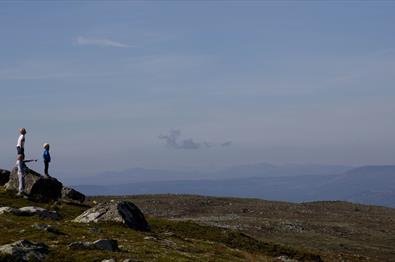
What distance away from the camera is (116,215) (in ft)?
155

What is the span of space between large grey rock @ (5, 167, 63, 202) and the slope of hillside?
90.2 feet

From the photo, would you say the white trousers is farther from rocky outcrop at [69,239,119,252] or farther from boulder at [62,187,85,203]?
rocky outcrop at [69,239,119,252]

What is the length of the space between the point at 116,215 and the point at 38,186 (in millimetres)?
12150

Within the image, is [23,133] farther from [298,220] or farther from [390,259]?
[298,220]

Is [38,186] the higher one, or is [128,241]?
[38,186]

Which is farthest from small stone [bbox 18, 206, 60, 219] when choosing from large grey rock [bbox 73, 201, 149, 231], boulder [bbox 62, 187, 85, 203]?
boulder [bbox 62, 187, 85, 203]

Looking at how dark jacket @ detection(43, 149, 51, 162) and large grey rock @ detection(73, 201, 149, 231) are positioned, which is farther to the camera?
dark jacket @ detection(43, 149, 51, 162)

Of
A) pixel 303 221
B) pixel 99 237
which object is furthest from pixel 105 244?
pixel 303 221

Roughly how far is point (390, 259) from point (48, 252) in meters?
55.1

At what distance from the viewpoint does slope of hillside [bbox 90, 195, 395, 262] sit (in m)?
78.9

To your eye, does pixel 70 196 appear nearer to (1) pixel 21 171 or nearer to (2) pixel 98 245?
(1) pixel 21 171

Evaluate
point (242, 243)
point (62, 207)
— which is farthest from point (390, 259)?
point (62, 207)

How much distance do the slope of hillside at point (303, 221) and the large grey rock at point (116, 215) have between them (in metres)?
20.6

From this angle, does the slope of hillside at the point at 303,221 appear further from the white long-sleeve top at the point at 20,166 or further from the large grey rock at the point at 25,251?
the large grey rock at the point at 25,251
